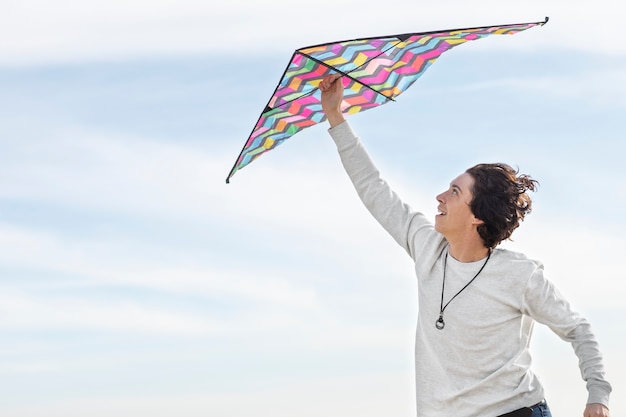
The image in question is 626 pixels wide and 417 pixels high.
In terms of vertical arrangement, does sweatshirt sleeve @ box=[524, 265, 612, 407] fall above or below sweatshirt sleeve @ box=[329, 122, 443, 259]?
below

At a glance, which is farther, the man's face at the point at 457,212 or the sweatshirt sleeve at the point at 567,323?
the man's face at the point at 457,212

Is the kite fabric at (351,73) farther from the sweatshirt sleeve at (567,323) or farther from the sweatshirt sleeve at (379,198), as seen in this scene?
the sweatshirt sleeve at (567,323)

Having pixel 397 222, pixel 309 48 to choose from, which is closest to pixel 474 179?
pixel 397 222

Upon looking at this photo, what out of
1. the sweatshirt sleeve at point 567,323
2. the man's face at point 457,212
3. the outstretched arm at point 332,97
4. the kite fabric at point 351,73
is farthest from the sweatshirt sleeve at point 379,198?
the sweatshirt sleeve at point 567,323

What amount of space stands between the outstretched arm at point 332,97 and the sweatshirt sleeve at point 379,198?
5 centimetres

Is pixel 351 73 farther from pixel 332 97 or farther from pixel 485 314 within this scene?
pixel 485 314

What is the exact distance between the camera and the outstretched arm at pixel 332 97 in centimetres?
436

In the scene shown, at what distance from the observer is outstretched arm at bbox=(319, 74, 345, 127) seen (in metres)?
4.36

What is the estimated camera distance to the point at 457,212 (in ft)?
12.8

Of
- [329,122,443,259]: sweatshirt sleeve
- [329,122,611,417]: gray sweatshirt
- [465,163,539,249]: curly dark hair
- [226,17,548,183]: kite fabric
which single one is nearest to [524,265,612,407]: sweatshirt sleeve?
[329,122,611,417]: gray sweatshirt

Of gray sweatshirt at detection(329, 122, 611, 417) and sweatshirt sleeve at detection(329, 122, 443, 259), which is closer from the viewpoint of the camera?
gray sweatshirt at detection(329, 122, 611, 417)

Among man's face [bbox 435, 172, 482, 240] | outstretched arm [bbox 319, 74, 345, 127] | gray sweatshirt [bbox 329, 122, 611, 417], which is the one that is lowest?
gray sweatshirt [bbox 329, 122, 611, 417]

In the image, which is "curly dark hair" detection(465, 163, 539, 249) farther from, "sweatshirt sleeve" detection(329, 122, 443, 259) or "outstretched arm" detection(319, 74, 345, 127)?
"outstretched arm" detection(319, 74, 345, 127)

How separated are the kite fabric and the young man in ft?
2.50
